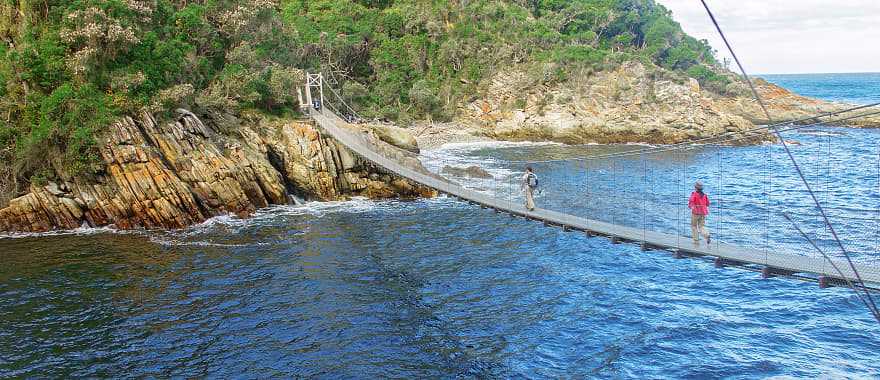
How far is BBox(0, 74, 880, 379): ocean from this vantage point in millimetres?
11766

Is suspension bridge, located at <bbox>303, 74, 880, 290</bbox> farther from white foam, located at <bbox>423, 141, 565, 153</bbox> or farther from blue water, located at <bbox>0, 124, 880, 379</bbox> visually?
white foam, located at <bbox>423, 141, 565, 153</bbox>

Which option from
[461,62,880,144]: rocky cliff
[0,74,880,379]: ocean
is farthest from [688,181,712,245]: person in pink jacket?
[461,62,880,144]: rocky cliff

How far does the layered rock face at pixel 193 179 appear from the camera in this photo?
21188mm

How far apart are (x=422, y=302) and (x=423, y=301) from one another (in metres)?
0.07

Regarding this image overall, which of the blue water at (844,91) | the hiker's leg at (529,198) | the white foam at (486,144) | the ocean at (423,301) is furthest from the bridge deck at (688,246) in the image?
Result: the blue water at (844,91)

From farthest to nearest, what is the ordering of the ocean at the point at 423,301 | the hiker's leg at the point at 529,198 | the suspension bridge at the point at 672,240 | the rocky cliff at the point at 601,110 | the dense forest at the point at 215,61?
1. the rocky cliff at the point at 601,110
2. the dense forest at the point at 215,61
3. the hiker's leg at the point at 529,198
4. the ocean at the point at 423,301
5. the suspension bridge at the point at 672,240

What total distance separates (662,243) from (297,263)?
954 centimetres

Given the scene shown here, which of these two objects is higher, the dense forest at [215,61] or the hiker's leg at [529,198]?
the dense forest at [215,61]

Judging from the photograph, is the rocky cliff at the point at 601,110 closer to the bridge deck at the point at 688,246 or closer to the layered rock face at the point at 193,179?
the layered rock face at the point at 193,179

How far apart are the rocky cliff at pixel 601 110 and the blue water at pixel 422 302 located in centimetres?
1882

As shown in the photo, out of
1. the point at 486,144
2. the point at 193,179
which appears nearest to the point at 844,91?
the point at 486,144

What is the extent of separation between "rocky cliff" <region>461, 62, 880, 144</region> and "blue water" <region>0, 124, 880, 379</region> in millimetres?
18818

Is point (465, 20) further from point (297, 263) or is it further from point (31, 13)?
point (297, 263)

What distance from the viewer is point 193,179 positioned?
73.5 feet
